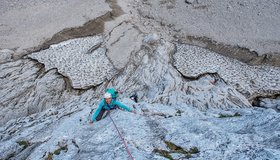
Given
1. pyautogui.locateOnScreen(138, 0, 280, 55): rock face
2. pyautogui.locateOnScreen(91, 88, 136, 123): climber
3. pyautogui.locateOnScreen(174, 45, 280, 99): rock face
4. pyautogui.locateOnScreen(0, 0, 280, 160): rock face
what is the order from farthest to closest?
1. pyautogui.locateOnScreen(138, 0, 280, 55): rock face
2. pyautogui.locateOnScreen(174, 45, 280, 99): rock face
3. pyautogui.locateOnScreen(91, 88, 136, 123): climber
4. pyautogui.locateOnScreen(0, 0, 280, 160): rock face

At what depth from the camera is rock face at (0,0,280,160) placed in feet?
31.2

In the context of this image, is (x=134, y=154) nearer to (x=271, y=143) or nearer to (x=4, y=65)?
(x=271, y=143)

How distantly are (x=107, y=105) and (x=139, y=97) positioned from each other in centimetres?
Answer: 402

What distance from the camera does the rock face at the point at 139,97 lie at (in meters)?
9.52

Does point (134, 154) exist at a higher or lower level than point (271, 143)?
lower

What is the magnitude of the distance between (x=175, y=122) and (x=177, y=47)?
12.5 m

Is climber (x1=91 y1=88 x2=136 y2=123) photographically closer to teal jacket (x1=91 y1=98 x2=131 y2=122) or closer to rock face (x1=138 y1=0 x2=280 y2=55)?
teal jacket (x1=91 y1=98 x2=131 y2=122)

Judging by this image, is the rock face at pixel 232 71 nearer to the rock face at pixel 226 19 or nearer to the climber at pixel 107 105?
the rock face at pixel 226 19

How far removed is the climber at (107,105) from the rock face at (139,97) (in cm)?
34

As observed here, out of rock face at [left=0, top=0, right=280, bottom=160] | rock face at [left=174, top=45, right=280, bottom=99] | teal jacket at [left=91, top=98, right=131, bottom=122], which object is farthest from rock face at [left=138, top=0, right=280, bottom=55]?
teal jacket at [left=91, top=98, right=131, bottom=122]

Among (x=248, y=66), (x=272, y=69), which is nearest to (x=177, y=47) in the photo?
(x=248, y=66)

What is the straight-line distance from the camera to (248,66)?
20047 mm

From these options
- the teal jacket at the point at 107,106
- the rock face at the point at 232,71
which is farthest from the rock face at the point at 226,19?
the teal jacket at the point at 107,106

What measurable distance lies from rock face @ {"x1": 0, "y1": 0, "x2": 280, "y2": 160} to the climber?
0.34 meters
